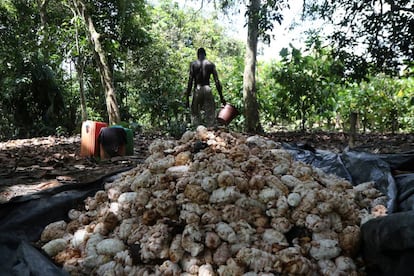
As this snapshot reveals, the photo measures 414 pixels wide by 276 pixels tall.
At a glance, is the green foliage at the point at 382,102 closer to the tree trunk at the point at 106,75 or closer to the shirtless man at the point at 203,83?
the shirtless man at the point at 203,83

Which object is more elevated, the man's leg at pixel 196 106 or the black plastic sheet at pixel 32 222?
the man's leg at pixel 196 106

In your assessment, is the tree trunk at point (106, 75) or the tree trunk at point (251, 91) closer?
the tree trunk at point (106, 75)

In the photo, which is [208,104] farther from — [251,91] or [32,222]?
[32,222]

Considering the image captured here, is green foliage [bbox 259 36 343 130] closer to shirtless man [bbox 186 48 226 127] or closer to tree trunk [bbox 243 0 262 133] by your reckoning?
tree trunk [bbox 243 0 262 133]

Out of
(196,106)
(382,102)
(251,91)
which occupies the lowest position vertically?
(196,106)

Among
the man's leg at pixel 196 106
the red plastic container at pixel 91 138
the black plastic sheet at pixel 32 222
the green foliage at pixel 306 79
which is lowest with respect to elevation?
the black plastic sheet at pixel 32 222

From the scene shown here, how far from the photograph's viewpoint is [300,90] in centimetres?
685

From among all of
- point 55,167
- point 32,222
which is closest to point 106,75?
point 55,167

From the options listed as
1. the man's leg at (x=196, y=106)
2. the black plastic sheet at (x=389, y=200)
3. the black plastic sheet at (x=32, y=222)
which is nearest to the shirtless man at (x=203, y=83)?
the man's leg at (x=196, y=106)

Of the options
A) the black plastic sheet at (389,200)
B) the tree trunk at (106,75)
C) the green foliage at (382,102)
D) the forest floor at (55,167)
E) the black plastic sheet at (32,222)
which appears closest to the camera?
the black plastic sheet at (389,200)

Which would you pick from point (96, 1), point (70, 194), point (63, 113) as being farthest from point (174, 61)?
point (70, 194)

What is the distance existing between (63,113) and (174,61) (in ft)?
11.4

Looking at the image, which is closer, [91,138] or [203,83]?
[91,138]

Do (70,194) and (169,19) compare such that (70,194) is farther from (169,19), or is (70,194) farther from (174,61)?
(169,19)
